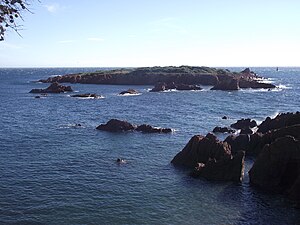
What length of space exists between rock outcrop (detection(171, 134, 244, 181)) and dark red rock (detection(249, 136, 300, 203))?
2.73 metres

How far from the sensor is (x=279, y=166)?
45.4 meters

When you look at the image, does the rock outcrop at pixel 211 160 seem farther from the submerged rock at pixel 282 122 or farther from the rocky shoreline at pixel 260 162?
the submerged rock at pixel 282 122

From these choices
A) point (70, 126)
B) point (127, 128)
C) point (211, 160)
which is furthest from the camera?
point (70, 126)

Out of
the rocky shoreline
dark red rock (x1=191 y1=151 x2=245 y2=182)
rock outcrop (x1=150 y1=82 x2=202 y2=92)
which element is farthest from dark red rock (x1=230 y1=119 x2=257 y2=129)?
rock outcrop (x1=150 y1=82 x2=202 y2=92)

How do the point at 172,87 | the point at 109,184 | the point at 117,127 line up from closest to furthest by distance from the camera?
1. the point at 109,184
2. the point at 117,127
3. the point at 172,87

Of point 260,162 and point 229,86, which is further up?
point 229,86

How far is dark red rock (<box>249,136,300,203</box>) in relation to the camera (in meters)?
44.5

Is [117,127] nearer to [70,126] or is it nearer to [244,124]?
[70,126]

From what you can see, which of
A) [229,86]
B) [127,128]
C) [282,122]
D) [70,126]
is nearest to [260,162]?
[282,122]

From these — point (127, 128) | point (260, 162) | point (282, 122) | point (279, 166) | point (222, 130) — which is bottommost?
point (127, 128)

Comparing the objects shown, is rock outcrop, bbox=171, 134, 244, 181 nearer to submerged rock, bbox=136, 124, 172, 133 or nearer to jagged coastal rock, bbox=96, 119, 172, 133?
submerged rock, bbox=136, 124, 172, 133

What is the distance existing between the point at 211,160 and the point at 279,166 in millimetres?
8486

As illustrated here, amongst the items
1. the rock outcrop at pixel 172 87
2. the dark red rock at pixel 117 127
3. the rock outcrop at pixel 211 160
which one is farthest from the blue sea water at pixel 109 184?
the rock outcrop at pixel 172 87

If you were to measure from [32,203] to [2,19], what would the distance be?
27.9m
